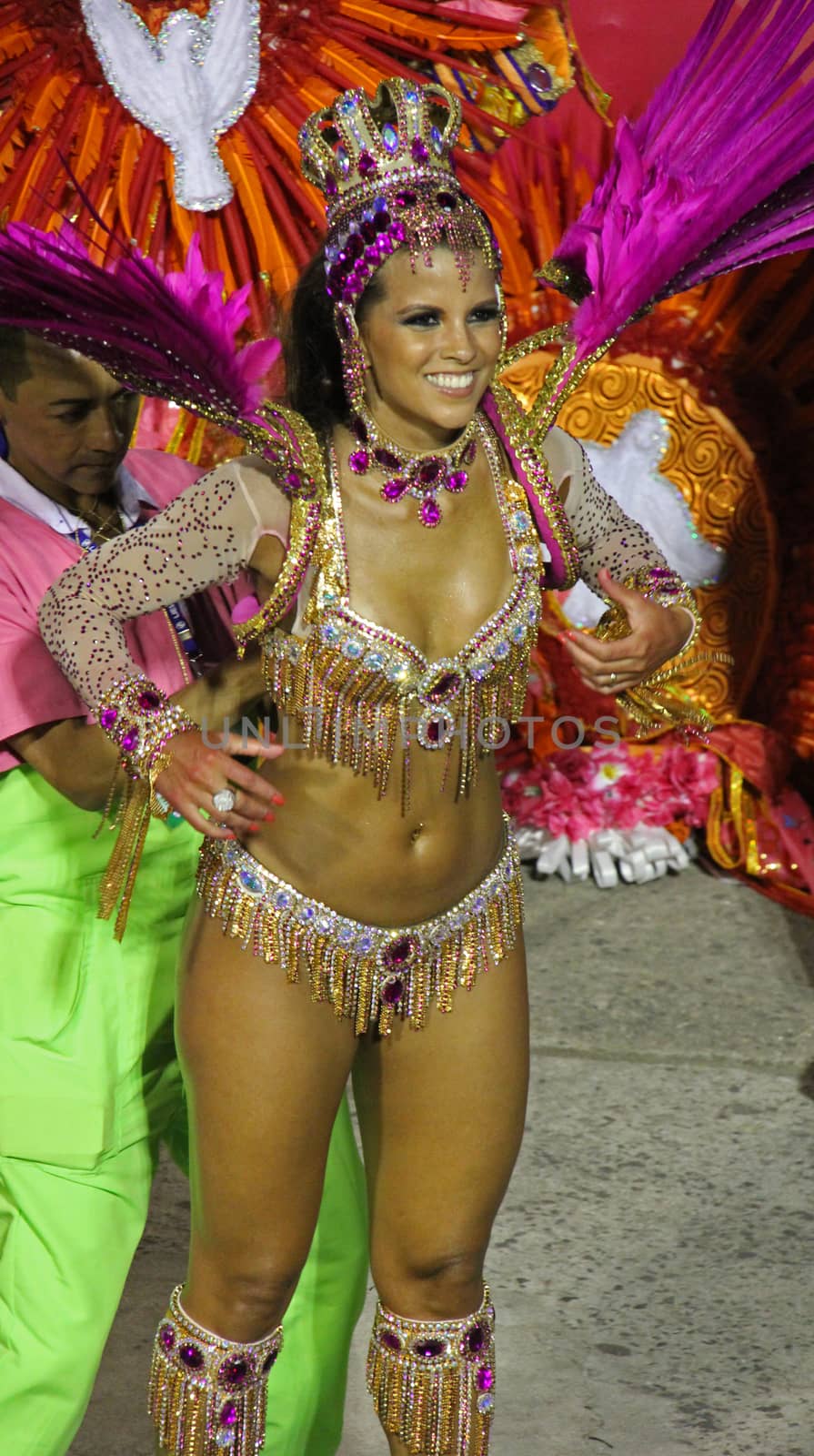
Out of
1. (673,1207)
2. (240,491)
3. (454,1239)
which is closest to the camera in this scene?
(240,491)

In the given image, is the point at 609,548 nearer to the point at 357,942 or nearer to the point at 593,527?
the point at 593,527

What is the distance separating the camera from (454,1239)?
1970 millimetres

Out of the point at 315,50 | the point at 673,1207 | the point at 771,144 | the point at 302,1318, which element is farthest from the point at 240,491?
the point at 315,50

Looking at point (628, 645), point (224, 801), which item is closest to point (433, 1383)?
point (224, 801)

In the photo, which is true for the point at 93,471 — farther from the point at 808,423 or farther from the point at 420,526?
the point at 808,423

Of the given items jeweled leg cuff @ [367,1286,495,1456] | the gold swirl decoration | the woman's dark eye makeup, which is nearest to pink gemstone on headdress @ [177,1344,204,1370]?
jeweled leg cuff @ [367,1286,495,1456]

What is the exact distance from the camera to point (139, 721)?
1773 millimetres

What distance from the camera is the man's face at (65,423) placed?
224cm

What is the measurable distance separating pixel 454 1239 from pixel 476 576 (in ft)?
2.34

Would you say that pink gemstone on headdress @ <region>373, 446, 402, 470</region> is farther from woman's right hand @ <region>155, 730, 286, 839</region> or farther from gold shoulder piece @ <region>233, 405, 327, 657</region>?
woman's right hand @ <region>155, 730, 286, 839</region>

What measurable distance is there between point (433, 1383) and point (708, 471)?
280 centimetres

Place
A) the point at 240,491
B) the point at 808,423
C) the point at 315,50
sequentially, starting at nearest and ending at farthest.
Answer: the point at 240,491
the point at 315,50
the point at 808,423

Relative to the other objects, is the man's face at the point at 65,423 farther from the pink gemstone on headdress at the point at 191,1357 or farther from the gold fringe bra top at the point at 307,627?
the pink gemstone on headdress at the point at 191,1357

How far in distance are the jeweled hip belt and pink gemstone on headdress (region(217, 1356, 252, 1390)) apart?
0.39m
